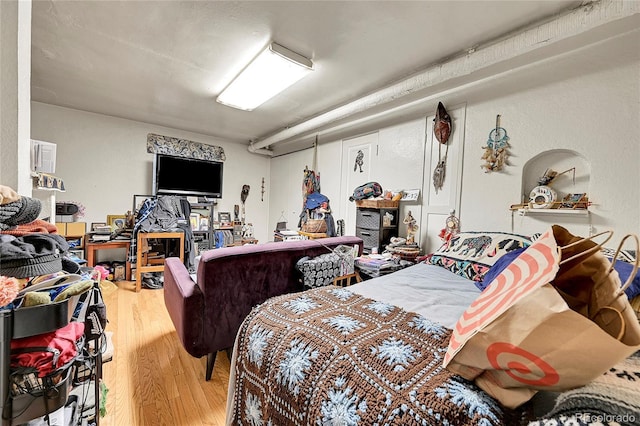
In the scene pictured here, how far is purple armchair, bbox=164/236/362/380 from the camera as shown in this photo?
146 centimetres

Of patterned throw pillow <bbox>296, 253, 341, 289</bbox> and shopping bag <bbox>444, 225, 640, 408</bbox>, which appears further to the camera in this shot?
patterned throw pillow <bbox>296, 253, 341, 289</bbox>

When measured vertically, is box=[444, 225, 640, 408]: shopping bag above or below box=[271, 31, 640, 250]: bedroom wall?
below

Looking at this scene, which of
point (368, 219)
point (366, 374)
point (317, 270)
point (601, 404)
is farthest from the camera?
point (368, 219)

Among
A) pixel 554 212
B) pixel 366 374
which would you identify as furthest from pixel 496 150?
pixel 366 374

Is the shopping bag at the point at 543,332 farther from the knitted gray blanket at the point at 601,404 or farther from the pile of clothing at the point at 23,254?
the pile of clothing at the point at 23,254

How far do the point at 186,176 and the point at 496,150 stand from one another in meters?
4.37

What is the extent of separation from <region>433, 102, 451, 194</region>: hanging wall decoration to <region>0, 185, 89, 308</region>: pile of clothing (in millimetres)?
2744

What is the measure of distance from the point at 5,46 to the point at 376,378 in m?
2.13

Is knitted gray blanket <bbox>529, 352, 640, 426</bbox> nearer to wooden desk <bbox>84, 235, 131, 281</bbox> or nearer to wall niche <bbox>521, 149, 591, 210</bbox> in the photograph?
wall niche <bbox>521, 149, 591, 210</bbox>

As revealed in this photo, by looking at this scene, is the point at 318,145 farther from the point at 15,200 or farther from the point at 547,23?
the point at 15,200

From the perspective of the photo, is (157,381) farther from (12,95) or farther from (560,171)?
(560,171)

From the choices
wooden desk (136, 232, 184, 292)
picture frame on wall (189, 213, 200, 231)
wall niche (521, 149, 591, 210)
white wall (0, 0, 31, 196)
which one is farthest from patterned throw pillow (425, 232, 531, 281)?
picture frame on wall (189, 213, 200, 231)

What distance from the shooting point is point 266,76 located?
2.29 meters

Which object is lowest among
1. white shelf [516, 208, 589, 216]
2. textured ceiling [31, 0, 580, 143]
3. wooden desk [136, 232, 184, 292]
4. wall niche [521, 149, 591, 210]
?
wooden desk [136, 232, 184, 292]
